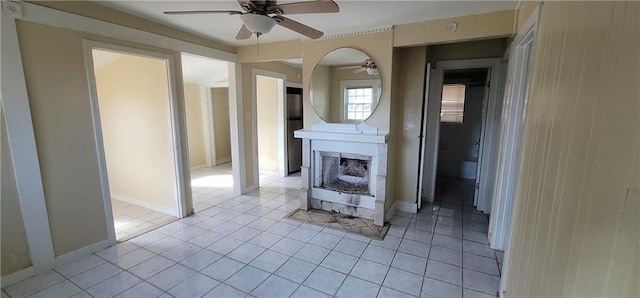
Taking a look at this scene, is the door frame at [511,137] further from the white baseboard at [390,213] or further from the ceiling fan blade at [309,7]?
the ceiling fan blade at [309,7]

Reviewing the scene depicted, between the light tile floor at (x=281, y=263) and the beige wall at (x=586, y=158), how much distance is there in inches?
39.0

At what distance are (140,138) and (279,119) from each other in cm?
251

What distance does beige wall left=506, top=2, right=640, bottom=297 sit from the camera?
2.08 feet

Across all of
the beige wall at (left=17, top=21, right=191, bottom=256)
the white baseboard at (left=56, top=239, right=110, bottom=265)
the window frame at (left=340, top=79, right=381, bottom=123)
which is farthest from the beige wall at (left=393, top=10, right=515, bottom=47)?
the white baseboard at (left=56, top=239, right=110, bottom=265)

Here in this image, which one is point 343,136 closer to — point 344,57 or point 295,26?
point 344,57

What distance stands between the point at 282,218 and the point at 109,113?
112 inches

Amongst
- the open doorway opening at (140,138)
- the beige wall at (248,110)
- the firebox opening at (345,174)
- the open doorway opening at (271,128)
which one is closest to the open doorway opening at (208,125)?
the beige wall at (248,110)

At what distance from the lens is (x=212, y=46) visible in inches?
139

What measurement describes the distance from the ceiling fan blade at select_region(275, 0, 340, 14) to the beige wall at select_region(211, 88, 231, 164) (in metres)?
4.85

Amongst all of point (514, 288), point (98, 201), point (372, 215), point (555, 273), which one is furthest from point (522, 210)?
point (98, 201)

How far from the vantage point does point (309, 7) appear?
1.72m

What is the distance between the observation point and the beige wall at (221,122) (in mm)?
6176

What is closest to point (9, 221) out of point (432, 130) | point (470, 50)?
point (432, 130)

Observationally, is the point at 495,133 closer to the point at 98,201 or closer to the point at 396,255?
the point at 396,255
